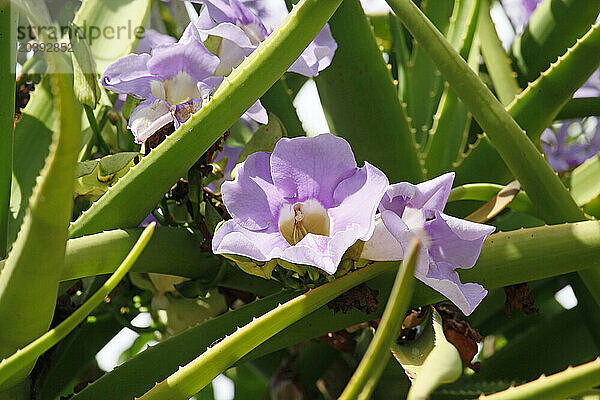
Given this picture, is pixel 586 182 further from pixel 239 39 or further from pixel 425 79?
pixel 239 39

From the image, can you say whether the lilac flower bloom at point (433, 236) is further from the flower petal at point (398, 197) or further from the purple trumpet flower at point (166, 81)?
the purple trumpet flower at point (166, 81)

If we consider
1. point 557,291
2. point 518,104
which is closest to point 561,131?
point 557,291

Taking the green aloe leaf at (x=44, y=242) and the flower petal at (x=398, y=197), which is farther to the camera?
the flower petal at (x=398, y=197)

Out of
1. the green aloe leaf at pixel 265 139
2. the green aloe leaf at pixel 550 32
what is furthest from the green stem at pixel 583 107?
the green aloe leaf at pixel 265 139

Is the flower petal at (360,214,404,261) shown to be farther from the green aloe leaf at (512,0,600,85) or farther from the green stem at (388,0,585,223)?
the green aloe leaf at (512,0,600,85)

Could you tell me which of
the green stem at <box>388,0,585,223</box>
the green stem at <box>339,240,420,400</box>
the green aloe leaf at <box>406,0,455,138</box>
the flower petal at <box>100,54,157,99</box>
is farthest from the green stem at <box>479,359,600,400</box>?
the green aloe leaf at <box>406,0,455,138</box>

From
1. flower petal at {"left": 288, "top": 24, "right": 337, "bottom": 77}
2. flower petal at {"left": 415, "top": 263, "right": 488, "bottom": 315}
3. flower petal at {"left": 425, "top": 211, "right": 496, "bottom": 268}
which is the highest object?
flower petal at {"left": 288, "top": 24, "right": 337, "bottom": 77}

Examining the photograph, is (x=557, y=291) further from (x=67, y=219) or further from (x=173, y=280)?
(x=67, y=219)
